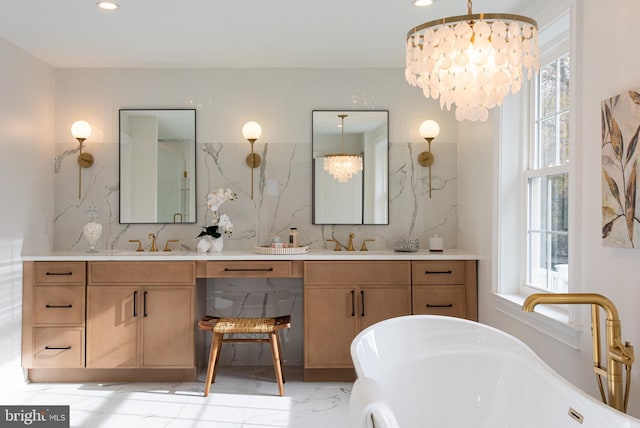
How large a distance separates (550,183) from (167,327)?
270 centimetres

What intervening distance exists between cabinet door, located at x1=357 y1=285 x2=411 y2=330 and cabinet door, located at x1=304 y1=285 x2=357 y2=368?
80 mm

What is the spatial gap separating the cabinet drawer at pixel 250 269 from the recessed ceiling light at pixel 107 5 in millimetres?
1754

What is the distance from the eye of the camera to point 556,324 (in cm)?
267

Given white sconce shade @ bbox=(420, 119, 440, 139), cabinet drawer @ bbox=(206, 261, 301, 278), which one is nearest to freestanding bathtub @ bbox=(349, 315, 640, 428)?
cabinet drawer @ bbox=(206, 261, 301, 278)

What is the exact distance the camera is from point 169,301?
12.7 feet

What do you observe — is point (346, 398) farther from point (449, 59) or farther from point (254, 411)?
point (449, 59)

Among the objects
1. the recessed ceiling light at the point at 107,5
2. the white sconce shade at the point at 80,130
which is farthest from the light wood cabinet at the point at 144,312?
the recessed ceiling light at the point at 107,5

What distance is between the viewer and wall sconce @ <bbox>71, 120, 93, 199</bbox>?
14.1 feet

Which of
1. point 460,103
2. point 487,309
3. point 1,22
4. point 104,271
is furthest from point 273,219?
point 460,103

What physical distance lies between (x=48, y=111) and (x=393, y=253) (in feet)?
9.62

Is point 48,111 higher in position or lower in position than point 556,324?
higher

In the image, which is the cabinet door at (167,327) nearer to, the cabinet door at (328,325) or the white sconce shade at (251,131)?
the cabinet door at (328,325)

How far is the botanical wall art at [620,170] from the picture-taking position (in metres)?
2.01

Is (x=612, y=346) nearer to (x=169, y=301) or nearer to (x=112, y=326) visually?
(x=169, y=301)
